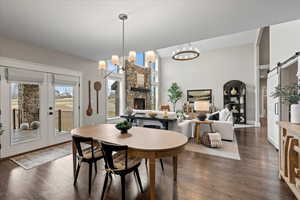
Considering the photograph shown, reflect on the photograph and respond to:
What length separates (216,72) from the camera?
27.2 feet

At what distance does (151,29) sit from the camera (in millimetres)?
2678

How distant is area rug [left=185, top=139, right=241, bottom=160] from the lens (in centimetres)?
317

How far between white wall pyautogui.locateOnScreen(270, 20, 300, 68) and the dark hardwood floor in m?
2.28

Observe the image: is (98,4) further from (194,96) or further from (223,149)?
(194,96)

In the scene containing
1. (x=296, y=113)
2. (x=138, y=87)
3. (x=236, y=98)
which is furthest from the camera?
(x=138, y=87)

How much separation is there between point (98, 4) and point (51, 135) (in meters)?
3.52

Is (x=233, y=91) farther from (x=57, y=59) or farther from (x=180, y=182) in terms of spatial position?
(x=57, y=59)

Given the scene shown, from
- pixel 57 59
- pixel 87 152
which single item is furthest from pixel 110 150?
pixel 57 59

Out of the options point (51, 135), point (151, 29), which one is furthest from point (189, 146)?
point (51, 135)

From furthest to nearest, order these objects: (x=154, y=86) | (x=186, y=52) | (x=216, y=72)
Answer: (x=154, y=86)
(x=216, y=72)
(x=186, y=52)

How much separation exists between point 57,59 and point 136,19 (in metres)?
2.83

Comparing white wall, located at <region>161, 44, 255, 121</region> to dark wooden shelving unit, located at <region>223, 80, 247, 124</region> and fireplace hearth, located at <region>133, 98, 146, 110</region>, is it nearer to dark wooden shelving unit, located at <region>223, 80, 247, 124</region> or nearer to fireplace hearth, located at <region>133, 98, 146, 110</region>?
dark wooden shelving unit, located at <region>223, 80, 247, 124</region>

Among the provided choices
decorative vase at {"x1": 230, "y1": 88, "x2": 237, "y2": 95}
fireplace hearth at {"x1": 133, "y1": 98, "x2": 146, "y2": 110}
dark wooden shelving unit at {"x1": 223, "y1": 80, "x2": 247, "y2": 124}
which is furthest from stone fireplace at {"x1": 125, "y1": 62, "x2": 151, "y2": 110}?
decorative vase at {"x1": 230, "y1": 88, "x2": 237, "y2": 95}

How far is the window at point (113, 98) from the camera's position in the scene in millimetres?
6005
